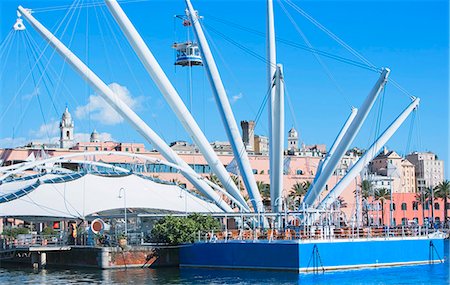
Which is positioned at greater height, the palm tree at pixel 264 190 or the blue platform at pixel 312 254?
the palm tree at pixel 264 190

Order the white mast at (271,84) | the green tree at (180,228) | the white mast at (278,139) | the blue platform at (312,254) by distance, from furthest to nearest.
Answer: the white mast at (271,84) → the white mast at (278,139) → the green tree at (180,228) → the blue platform at (312,254)

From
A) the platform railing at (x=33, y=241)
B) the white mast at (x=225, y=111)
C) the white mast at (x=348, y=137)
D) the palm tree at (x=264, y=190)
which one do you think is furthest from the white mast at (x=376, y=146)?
the palm tree at (x=264, y=190)

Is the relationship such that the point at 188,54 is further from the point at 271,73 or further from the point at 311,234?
the point at 311,234

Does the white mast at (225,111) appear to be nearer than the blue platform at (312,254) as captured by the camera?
No

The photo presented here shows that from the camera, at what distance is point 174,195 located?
7162 cm

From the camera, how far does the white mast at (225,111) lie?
6669 centimetres

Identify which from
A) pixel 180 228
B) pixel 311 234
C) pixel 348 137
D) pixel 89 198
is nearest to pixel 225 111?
pixel 348 137

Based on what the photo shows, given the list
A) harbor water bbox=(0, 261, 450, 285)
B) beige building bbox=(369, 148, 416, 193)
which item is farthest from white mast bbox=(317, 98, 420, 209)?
beige building bbox=(369, 148, 416, 193)

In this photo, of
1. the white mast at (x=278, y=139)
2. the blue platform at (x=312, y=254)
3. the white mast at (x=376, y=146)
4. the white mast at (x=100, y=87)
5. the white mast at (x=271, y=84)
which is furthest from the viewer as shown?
the white mast at (x=100, y=87)

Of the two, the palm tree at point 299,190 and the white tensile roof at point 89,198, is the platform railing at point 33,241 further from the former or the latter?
the palm tree at point 299,190

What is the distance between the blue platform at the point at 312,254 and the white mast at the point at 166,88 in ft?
→ 38.0

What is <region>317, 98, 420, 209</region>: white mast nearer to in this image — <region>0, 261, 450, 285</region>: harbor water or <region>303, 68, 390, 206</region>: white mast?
<region>303, 68, 390, 206</region>: white mast

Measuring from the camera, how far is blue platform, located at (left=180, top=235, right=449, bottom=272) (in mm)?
52000

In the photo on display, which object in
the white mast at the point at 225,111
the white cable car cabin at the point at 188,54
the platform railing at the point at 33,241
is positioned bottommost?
the platform railing at the point at 33,241
